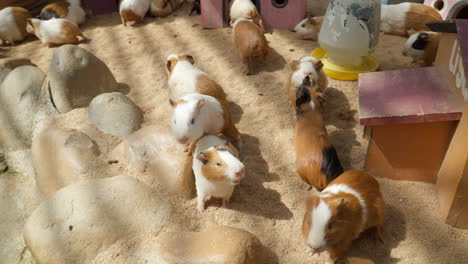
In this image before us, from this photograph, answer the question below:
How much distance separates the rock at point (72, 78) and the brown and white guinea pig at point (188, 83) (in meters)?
0.97

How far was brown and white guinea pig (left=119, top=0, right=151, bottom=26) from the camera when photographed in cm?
602

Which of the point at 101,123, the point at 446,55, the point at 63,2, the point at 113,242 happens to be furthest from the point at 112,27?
the point at 446,55

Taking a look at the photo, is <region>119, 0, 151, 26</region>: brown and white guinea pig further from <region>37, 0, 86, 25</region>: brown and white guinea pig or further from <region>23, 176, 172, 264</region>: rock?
<region>23, 176, 172, 264</region>: rock

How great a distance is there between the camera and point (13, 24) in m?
5.91

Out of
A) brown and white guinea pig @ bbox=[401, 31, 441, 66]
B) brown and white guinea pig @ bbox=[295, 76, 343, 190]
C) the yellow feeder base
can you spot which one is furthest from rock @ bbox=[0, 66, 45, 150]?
brown and white guinea pig @ bbox=[401, 31, 441, 66]

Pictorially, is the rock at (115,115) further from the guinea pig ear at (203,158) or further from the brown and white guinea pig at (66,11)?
the brown and white guinea pig at (66,11)

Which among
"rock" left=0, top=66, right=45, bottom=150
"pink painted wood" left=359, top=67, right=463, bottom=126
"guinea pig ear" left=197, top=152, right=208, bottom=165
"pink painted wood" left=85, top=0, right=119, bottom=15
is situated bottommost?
"rock" left=0, top=66, right=45, bottom=150

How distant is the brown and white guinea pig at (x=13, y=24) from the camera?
5.88 m

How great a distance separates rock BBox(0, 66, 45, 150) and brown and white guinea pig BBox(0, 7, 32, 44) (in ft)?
6.28

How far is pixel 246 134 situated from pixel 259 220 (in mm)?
1065

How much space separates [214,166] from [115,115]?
5.30 ft

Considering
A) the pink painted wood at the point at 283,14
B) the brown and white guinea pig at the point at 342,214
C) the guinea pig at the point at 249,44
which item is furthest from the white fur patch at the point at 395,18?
the brown and white guinea pig at the point at 342,214

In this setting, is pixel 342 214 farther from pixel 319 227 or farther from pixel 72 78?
pixel 72 78

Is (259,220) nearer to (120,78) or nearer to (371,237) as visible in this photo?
(371,237)
